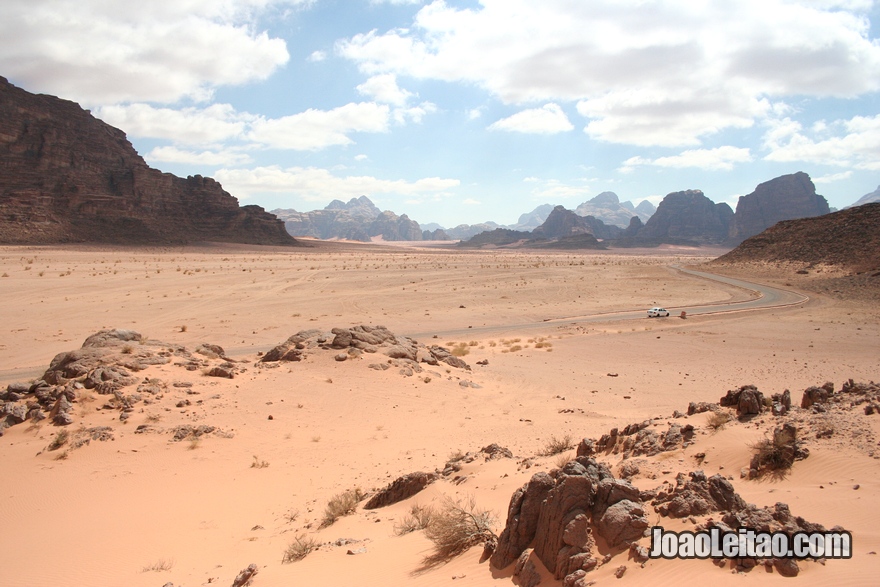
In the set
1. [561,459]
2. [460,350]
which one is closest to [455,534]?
[561,459]

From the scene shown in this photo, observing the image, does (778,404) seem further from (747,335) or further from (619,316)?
(619,316)

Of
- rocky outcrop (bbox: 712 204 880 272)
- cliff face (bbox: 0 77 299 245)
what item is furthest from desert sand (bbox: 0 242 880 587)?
cliff face (bbox: 0 77 299 245)

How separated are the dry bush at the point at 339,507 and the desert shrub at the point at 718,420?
582 cm

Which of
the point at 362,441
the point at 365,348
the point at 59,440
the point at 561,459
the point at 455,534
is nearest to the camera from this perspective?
the point at 455,534

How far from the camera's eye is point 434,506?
302 inches

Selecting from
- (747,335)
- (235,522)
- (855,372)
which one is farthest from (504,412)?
(747,335)

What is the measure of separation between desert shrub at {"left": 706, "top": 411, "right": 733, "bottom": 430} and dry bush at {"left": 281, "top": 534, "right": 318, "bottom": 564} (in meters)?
6.20

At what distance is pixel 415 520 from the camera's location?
725 cm

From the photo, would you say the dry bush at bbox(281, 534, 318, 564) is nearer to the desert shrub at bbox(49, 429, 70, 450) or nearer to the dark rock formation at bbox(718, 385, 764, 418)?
the desert shrub at bbox(49, 429, 70, 450)

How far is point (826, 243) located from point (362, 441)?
76.5 m

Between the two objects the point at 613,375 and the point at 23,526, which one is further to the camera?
the point at 613,375

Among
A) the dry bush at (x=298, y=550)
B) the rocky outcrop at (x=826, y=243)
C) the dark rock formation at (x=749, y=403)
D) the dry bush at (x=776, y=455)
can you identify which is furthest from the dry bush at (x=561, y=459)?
the rocky outcrop at (x=826, y=243)

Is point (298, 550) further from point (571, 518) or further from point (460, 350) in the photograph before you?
point (460, 350)

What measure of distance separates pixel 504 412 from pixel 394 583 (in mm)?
9445
